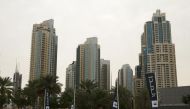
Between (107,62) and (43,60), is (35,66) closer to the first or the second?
(43,60)

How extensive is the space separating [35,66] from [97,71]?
24.1 m

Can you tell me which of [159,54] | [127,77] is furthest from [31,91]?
[127,77]

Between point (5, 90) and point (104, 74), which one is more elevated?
point (104, 74)

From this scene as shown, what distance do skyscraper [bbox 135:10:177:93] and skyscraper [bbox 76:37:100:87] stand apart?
17.7 metres

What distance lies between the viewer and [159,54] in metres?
130

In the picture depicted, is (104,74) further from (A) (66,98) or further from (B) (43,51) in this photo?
(A) (66,98)

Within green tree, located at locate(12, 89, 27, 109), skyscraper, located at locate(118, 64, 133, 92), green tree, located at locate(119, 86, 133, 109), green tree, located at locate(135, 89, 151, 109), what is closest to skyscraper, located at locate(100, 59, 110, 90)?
skyscraper, located at locate(118, 64, 133, 92)

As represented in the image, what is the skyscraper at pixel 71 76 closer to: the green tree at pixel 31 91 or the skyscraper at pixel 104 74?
the skyscraper at pixel 104 74

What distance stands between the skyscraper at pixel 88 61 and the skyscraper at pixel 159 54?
57.9 ft

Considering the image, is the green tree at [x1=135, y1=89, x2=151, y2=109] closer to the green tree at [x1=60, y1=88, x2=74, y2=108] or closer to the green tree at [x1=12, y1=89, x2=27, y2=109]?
the green tree at [x1=60, y1=88, x2=74, y2=108]

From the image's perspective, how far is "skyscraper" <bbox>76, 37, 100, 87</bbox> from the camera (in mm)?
136250

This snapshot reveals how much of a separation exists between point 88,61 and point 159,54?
2885 centimetres

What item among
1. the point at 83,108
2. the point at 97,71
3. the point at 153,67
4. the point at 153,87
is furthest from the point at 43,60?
the point at 153,87

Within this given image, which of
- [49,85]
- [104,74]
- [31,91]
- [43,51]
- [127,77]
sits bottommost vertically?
[31,91]
